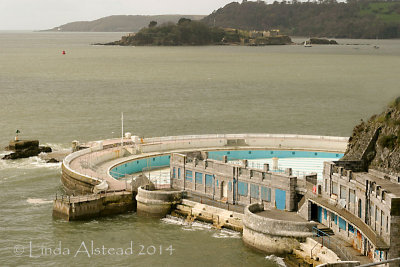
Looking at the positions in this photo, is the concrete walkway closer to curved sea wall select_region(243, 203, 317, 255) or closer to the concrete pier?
curved sea wall select_region(243, 203, 317, 255)

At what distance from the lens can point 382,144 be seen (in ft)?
140

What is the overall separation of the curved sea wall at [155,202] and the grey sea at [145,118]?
2.42 feet

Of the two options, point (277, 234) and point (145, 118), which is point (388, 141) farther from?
point (145, 118)

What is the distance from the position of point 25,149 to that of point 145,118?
30174 mm

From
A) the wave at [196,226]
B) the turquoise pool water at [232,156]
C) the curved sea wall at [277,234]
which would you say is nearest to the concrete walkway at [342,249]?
the curved sea wall at [277,234]

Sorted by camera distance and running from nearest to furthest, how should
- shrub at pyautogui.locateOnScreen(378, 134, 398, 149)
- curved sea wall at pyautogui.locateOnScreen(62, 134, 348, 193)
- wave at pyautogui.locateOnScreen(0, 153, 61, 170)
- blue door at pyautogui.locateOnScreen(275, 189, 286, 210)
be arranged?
1. shrub at pyautogui.locateOnScreen(378, 134, 398, 149)
2. blue door at pyautogui.locateOnScreen(275, 189, 286, 210)
3. curved sea wall at pyautogui.locateOnScreen(62, 134, 348, 193)
4. wave at pyautogui.locateOnScreen(0, 153, 61, 170)

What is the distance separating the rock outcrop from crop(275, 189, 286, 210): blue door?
31.8m

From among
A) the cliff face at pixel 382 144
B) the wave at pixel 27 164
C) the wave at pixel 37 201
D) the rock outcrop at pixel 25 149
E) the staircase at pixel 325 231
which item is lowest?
the wave at pixel 37 201

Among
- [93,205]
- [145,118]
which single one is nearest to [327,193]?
[93,205]

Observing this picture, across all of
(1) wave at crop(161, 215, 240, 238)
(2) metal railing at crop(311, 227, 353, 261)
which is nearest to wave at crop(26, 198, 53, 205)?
(1) wave at crop(161, 215, 240, 238)

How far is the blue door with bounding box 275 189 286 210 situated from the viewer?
4228 cm

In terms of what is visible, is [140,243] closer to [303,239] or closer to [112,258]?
[112,258]

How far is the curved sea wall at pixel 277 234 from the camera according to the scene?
38.2 meters

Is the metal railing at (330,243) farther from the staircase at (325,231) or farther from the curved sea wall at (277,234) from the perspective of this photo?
the curved sea wall at (277,234)
